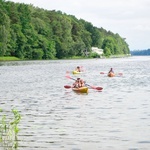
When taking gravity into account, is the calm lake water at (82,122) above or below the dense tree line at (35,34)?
below

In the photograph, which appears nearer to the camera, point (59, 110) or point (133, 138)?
point (133, 138)

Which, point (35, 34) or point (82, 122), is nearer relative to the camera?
point (82, 122)

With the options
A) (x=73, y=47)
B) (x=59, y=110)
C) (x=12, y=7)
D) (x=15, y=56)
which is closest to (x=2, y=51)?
(x=15, y=56)

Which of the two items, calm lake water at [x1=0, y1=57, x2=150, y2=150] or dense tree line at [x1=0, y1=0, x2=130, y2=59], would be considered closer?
calm lake water at [x1=0, y1=57, x2=150, y2=150]

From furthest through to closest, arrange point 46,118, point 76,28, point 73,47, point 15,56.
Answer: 1. point 76,28
2. point 73,47
3. point 15,56
4. point 46,118

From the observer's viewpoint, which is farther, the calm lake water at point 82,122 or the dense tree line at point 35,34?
the dense tree line at point 35,34

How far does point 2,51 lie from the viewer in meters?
120

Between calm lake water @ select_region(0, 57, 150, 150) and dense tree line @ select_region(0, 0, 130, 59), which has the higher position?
dense tree line @ select_region(0, 0, 130, 59)

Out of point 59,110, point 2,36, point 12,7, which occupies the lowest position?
point 59,110

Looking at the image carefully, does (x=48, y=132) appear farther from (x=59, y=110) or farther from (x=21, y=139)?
(x=59, y=110)

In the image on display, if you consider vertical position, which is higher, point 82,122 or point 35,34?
point 35,34

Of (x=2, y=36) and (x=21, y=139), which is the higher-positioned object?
(x=2, y=36)

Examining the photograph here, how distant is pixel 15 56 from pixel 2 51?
15.2 m

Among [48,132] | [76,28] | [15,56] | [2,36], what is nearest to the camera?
[48,132]
